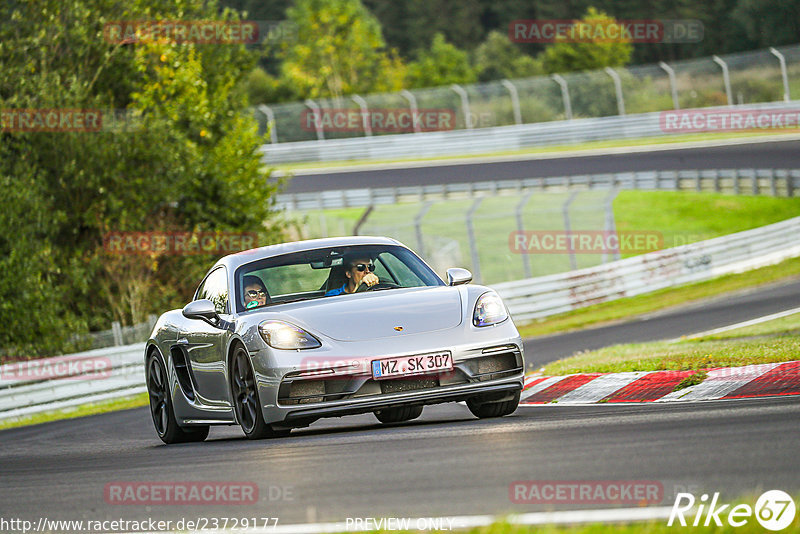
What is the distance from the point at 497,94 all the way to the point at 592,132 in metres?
3.90

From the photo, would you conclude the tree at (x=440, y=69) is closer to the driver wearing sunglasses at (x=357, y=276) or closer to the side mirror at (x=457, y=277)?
the driver wearing sunglasses at (x=357, y=276)

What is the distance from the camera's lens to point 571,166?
A: 41.5m

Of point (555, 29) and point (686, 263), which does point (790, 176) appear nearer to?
point (686, 263)

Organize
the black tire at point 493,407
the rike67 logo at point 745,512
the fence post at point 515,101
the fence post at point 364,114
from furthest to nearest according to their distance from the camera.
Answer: the fence post at point 364,114 < the fence post at point 515,101 < the black tire at point 493,407 < the rike67 logo at point 745,512

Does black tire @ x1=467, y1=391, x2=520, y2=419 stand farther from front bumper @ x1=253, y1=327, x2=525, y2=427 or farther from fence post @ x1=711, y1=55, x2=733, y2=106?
fence post @ x1=711, y1=55, x2=733, y2=106

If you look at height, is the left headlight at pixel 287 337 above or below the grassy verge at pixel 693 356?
above

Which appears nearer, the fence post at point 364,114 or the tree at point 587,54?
the fence post at point 364,114

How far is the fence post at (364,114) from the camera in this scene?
47.2 metres

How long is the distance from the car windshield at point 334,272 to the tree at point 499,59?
7771 cm

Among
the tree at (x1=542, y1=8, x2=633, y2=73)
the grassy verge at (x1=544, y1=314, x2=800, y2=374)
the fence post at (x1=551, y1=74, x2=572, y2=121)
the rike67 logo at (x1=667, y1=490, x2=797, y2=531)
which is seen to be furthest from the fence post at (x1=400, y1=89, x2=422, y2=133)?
the rike67 logo at (x1=667, y1=490, x2=797, y2=531)

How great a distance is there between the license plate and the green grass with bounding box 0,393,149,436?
10337 millimetres

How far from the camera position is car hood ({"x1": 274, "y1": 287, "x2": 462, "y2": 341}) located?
27.0 ft

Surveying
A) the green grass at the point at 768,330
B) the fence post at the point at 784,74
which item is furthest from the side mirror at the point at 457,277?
the fence post at the point at 784,74

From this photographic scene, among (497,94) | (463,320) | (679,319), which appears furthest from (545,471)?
(497,94)
